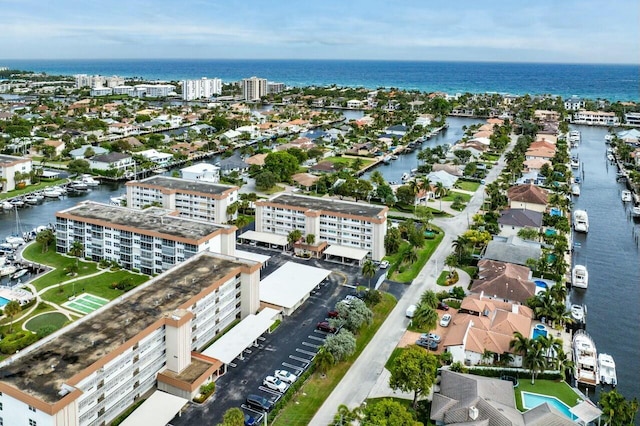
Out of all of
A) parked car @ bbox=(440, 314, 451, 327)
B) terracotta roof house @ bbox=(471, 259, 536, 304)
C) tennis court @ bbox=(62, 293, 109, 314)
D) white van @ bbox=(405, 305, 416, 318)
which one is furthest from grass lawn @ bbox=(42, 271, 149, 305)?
terracotta roof house @ bbox=(471, 259, 536, 304)

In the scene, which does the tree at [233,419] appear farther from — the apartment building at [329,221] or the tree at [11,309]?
the apartment building at [329,221]

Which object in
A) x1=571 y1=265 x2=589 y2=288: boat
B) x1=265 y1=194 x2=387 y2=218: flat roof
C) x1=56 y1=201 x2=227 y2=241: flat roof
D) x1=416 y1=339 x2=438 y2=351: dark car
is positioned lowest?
x1=416 y1=339 x2=438 y2=351: dark car

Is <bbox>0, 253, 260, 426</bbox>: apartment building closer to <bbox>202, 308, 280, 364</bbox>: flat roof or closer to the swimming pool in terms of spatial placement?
<bbox>202, 308, 280, 364</bbox>: flat roof

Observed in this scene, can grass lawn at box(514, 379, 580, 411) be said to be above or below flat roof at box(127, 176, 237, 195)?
below

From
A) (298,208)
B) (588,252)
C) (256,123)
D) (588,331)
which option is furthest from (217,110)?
(588,331)

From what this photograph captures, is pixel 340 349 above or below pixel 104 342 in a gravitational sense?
below

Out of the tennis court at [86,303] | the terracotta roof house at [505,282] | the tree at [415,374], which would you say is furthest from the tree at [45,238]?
the terracotta roof house at [505,282]

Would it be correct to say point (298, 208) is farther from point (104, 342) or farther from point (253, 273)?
point (104, 342)
